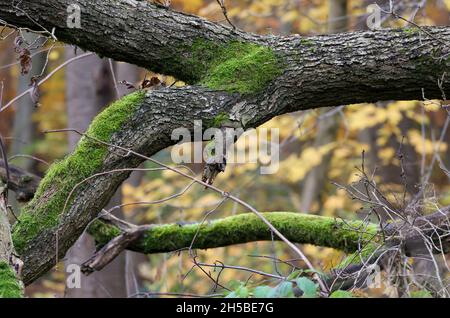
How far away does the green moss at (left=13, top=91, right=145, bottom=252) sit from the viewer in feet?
15.0

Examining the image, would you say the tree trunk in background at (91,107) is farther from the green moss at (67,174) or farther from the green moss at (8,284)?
the green moss at (8,284)

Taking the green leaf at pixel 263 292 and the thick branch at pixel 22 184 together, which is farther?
the thick branch at pixel 22 184

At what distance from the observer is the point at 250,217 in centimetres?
610

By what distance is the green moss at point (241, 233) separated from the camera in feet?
19.7

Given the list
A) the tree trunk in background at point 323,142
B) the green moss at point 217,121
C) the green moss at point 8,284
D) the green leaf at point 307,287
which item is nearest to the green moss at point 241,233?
the green moss at point 217,121

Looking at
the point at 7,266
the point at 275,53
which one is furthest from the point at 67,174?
the point at 275,53

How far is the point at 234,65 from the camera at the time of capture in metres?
4.83

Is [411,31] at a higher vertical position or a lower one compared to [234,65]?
higher

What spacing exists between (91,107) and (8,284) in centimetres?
461

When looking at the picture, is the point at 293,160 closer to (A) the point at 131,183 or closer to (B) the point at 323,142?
(B) the point at 323,142

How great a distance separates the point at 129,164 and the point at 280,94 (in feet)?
3.54

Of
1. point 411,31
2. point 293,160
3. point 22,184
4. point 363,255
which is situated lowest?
point 363,255

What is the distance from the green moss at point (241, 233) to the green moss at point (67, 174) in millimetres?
1354
